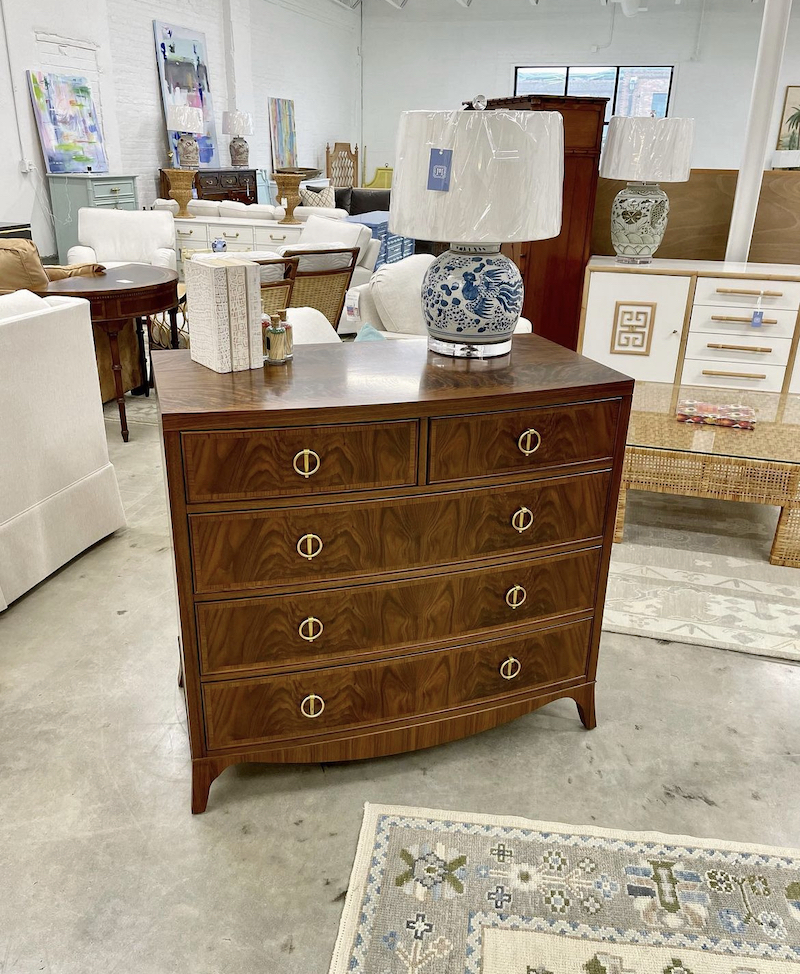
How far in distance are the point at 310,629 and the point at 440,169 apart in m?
1.13

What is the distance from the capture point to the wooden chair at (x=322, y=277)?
A: 4.90 meters

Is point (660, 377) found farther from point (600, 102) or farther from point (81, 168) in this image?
point (81, 168)

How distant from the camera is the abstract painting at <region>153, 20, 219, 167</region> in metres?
8.40

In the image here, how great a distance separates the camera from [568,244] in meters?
4.85

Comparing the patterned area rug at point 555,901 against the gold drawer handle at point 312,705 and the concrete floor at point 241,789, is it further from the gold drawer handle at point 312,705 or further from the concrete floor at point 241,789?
the gold drawer handle at point 312,705

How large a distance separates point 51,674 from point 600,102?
414 cm

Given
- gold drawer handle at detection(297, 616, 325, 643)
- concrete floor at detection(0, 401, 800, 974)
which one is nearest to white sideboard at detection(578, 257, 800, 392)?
concrete floor at detection(0, 401, 800, 974)

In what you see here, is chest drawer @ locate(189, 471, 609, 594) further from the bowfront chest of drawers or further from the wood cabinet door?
the wood cabinet door

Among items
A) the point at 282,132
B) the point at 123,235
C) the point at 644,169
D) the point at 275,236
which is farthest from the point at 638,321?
the point at 282,132

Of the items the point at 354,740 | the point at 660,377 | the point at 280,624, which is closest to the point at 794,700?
the point at 354,740

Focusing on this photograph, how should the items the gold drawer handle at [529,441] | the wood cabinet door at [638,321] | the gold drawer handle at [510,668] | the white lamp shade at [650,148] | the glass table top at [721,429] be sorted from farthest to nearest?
the wood cabinet door at [638,321] → the white lamp shade at [650,148] → the glass table top at [721,429] → the gold drawer handle at [510,668] → the gold drawer handle at [529,441]

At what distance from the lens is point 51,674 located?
8.18ft

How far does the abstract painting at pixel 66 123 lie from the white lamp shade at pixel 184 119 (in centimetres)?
99

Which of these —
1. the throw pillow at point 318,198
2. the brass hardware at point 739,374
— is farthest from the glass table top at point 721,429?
the throw pillow at point 318,198
